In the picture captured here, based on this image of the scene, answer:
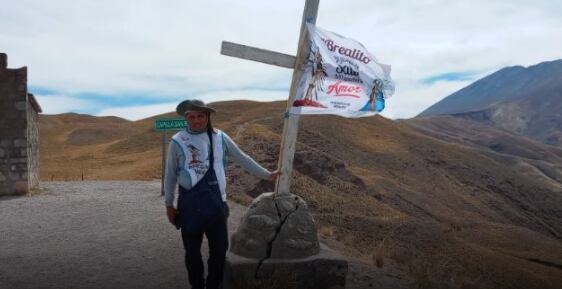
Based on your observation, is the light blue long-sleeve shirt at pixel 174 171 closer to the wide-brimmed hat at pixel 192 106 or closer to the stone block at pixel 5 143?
the wide-brimmed hat at pixel 192 106

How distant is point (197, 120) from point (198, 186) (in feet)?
1.94

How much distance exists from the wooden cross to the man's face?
1.38 metres

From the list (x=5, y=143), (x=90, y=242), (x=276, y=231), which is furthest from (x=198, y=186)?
(x=5, y=143)

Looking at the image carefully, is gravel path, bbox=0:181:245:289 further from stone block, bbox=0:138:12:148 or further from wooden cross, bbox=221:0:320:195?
wooden cross, bbox=221:0:320:195

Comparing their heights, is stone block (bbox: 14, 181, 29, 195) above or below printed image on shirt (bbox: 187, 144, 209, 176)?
below

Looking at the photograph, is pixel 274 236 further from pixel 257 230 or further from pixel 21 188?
pixel 21 188

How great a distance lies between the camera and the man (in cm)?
502

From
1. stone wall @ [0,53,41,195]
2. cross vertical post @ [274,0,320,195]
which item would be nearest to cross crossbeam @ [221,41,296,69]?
cross vertical post @ [274,0,320,195]

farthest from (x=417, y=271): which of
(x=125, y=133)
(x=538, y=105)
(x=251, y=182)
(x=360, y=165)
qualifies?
(x=538, y=105)

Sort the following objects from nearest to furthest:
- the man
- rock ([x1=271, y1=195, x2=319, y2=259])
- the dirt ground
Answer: the man
rock ([x1=271, y1=195, x2=319, y2=259])
the dirt ground

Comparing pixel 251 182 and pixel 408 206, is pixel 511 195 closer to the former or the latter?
pixel 408 206

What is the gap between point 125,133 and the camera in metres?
56.4

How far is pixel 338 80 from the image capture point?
6520 millimetres

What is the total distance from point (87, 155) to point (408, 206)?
73.5ft
